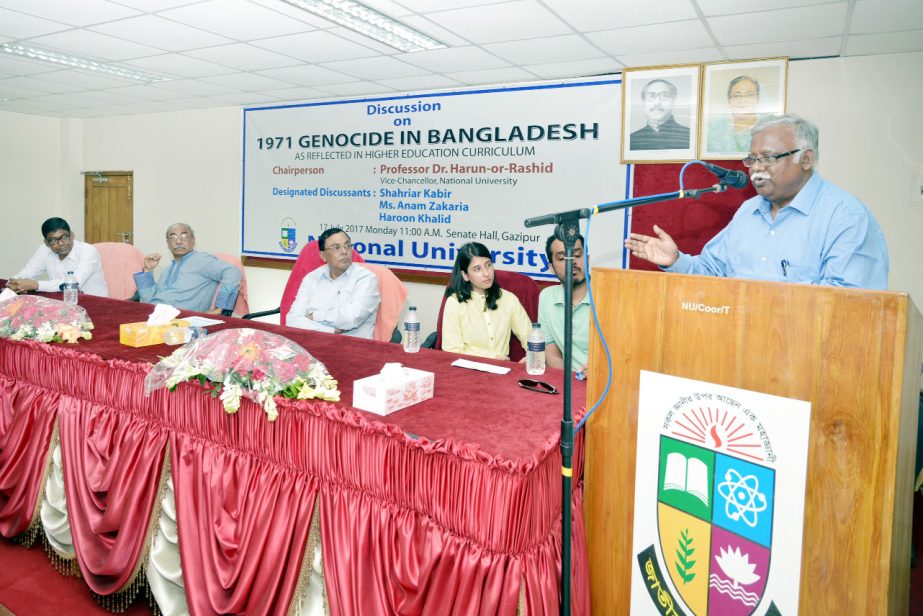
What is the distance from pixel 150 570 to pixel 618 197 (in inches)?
142

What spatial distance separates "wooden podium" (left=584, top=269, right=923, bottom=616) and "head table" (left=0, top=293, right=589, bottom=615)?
27 centimetres

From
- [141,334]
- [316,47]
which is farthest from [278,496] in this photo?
[316,47]

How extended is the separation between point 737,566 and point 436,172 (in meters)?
4.23

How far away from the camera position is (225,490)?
5.77 ft

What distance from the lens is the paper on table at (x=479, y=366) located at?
2044 millimetres

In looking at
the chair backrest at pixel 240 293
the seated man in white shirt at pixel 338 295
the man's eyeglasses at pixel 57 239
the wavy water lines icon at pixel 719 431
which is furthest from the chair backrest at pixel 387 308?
the wavy water lines icon at pixel 719 431

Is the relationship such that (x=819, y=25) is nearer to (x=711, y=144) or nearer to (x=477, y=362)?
(x=711, y=144)

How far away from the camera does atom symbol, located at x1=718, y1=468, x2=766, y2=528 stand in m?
1.12

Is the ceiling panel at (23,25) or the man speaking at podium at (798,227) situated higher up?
the ceiling panel at (23,25)

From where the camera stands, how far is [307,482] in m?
1.62

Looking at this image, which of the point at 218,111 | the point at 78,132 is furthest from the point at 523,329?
the point at 78,132

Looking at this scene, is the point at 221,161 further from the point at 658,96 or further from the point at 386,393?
the point at 386,393

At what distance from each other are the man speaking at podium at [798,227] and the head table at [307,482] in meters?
0.83

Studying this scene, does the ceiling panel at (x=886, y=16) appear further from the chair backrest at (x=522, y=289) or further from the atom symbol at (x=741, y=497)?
the atom symbol at (x=741, y=497)
